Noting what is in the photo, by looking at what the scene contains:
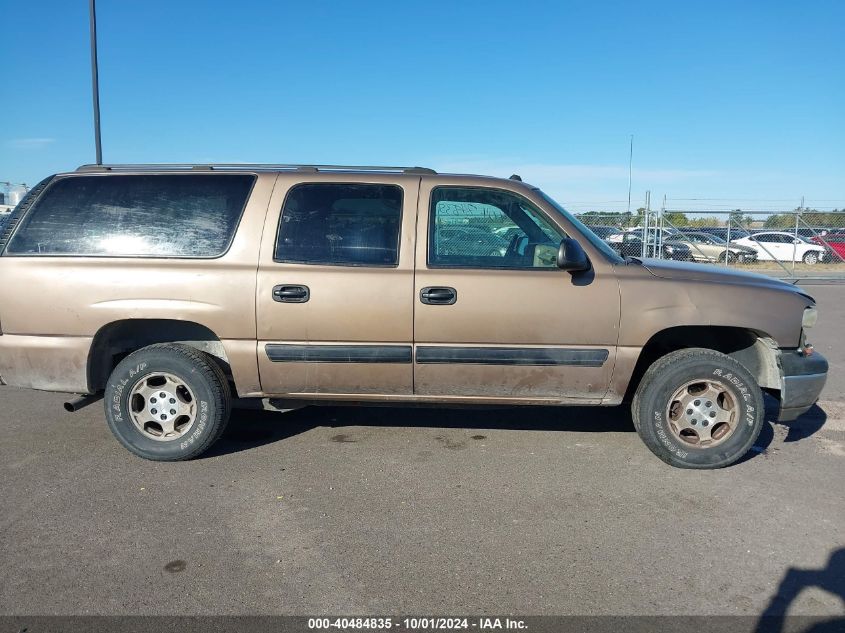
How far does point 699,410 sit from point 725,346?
0.68m

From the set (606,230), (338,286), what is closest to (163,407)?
(338,286)

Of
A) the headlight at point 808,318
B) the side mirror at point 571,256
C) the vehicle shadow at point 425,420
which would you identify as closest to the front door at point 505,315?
the side mirror at point 571,256

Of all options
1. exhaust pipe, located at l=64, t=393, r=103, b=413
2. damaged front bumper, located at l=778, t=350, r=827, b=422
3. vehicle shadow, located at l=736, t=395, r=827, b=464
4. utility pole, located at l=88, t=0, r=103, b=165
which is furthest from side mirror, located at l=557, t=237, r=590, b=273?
utility pole, located at l=88, t=0, r=103, b=165

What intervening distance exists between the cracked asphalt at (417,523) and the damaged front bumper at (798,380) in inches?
16.4

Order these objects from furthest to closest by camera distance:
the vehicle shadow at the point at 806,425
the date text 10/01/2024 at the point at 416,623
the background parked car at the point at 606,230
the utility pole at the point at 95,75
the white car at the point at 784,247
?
the white car at the point at 784,247, the background parked car at the point at 606,230, the utility pole at the point at 95,75, the vehicle shadow at the point at 806,425, the date text 10/01/2024 at the point at 416,623

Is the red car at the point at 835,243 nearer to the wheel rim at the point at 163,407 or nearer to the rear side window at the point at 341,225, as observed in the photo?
the rear side window at the point at 341,225

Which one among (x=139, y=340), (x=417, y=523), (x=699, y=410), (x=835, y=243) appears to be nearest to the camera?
(x=417, y=523)

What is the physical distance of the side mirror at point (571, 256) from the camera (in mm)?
4078

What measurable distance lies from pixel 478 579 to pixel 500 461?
147 cm

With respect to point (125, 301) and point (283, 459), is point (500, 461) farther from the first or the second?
point (125, 301)

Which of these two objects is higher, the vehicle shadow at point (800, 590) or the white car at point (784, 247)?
the white car at point (784, 247)

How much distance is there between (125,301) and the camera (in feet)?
13.9

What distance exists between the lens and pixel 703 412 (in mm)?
4316

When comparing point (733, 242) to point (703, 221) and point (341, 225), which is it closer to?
point (703, 221)
